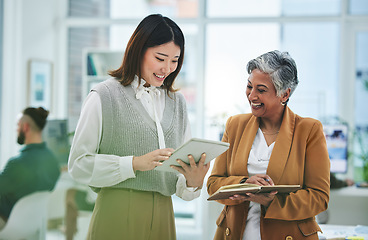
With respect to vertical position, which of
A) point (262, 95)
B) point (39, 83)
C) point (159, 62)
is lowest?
point (262, 95)

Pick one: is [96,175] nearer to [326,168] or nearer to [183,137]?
[183,137]

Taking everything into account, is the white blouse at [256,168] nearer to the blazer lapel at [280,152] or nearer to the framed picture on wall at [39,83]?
the blazer lapel at [280,152]

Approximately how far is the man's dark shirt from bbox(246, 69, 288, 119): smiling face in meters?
2.17

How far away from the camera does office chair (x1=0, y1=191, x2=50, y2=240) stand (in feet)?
11.1

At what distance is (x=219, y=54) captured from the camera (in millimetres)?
5258

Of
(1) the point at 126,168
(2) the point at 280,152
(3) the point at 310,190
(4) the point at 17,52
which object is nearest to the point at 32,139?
(4) the point at 17,52

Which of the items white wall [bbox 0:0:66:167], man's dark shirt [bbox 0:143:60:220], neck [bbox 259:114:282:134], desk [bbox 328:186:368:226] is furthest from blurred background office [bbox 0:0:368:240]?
neck [bbox 259:114:282:134]

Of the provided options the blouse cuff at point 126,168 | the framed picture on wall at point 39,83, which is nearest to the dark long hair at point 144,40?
the blouse cuff at point 126,168

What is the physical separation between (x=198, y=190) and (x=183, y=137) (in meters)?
0.24

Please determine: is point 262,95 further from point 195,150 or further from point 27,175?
point 27,175

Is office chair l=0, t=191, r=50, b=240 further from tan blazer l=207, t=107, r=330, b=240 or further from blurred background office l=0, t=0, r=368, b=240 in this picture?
tan blazer l=207, t=107, r=330, b=240

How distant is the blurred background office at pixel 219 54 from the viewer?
4.97m

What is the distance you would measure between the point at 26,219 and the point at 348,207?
2.79 meters

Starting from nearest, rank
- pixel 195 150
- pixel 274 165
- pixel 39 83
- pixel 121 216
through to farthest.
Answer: pixel 195 150 < pixel 121 216 < pixel 274 165 < pixel 39 83
